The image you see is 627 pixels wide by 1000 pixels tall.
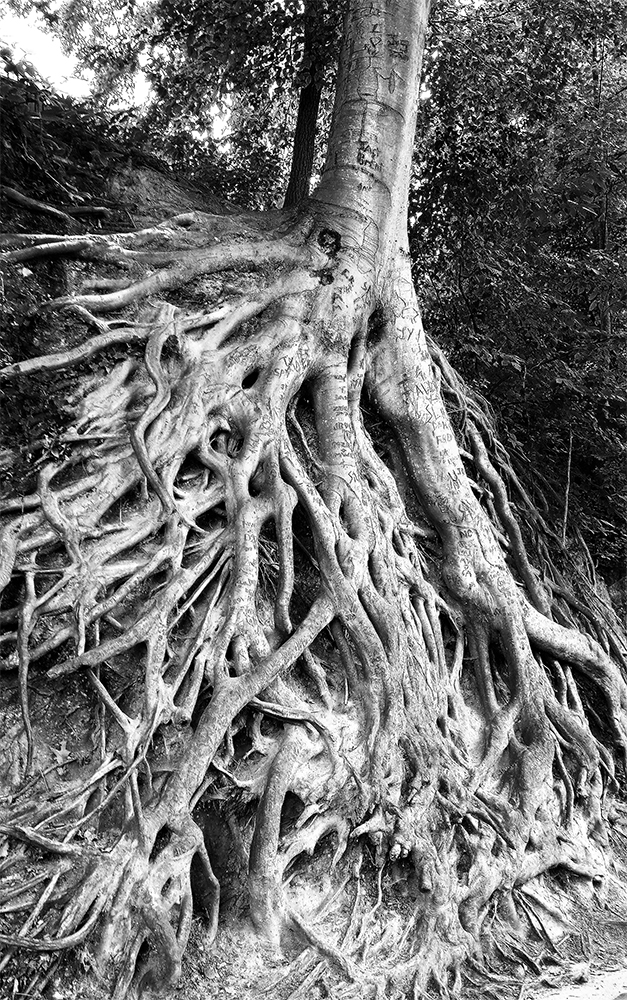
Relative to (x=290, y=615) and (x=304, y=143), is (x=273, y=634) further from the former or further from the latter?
(x=304, y=143)

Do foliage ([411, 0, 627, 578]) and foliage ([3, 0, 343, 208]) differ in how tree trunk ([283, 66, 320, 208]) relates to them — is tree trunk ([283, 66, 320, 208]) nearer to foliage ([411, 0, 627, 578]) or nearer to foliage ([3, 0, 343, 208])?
foliage ([3, 0, 343, 208])

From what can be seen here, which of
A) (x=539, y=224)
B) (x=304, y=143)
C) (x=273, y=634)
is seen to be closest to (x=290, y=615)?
(x=273, y=634)

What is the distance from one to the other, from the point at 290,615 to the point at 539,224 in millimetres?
4663

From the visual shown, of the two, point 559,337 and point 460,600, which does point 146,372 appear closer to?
point 460,600

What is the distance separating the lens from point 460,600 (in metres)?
5.11

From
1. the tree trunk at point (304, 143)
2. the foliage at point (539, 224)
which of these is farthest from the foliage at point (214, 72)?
the foliage at point (539, 224)

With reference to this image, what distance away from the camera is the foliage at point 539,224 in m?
6.90

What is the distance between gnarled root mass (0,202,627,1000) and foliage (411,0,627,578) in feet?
4.85

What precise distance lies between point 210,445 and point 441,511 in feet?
4.99

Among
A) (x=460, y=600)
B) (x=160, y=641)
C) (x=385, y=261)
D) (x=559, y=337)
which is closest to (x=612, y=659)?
(x=460, y=600)

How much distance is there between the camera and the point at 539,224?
740 cm

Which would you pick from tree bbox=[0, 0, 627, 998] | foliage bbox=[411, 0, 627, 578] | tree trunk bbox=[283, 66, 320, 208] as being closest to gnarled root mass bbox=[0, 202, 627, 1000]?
tree bbox=[0, 0, 627, 998]

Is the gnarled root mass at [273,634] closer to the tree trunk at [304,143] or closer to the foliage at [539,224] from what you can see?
the foliage at [539,224]

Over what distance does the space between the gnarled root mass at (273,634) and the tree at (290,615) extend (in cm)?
1
